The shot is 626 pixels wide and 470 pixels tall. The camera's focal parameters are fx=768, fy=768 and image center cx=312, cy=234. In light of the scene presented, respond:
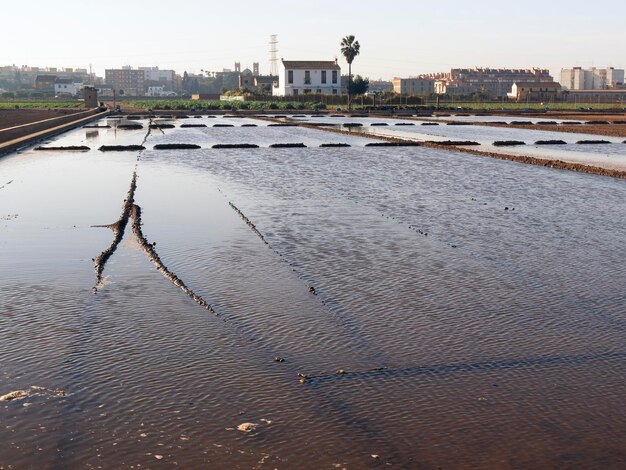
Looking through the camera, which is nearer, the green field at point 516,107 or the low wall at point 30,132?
the low wall at point 30,132

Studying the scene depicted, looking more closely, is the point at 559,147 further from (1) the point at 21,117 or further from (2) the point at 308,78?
(2) the point at 308,78

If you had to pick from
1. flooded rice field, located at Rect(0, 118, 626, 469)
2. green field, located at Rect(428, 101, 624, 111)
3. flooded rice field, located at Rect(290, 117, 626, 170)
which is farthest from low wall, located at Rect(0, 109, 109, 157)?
green field, located at Rect(428, 101, 624, 111)

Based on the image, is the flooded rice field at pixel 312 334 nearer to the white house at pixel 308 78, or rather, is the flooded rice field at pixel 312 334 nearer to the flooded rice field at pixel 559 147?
the flooded rice field at pixel 559 147

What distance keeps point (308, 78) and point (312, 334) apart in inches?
4105

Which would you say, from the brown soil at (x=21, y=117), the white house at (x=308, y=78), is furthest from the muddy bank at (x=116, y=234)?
the white house at (x=308, y=78)

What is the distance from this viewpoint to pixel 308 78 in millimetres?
109062

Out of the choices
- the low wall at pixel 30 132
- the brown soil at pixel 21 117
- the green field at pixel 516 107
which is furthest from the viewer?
the green field at pixel 516 107

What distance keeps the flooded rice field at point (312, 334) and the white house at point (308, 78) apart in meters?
94.0

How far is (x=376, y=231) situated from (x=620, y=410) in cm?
758

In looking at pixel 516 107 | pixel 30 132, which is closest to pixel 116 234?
pixel 30 132

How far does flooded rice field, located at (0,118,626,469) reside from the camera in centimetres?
513

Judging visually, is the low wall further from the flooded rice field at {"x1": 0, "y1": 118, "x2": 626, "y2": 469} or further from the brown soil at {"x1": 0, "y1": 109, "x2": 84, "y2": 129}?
the flooded rice field at {"x1": 0, "y1": 118, "x2": 626, "y2": 469}

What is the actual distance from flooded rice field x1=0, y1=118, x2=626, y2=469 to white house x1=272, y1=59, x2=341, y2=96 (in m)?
94.0

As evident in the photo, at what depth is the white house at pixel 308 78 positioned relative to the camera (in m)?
108
